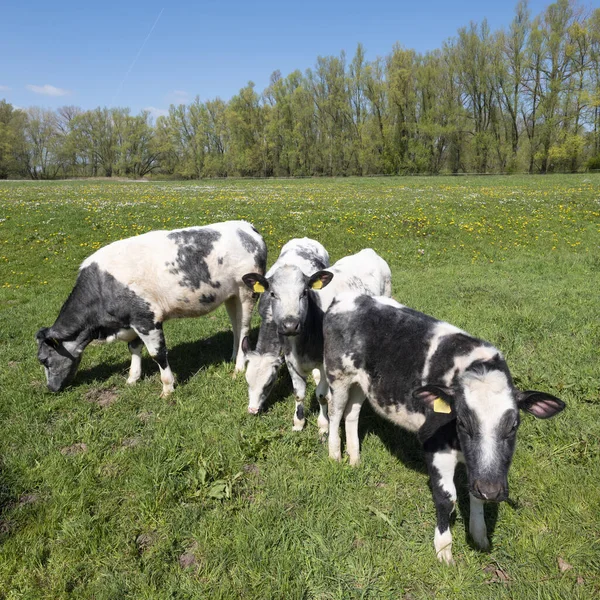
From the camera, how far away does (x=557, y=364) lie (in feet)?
20.8

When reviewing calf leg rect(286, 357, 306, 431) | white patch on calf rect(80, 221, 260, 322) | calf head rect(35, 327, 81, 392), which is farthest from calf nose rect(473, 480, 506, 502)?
calf head rect(35, 327, 81, 392)

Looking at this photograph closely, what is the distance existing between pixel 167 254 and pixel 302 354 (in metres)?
3.05

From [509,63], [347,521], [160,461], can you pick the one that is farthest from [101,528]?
[509,63]

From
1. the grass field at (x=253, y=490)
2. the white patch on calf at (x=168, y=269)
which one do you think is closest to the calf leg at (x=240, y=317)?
the white patch on calf at (x=168, y=269)

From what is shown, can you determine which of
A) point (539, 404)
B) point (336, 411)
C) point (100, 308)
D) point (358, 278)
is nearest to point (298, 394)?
point (336, 411)

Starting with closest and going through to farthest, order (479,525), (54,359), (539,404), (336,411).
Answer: (539,404) → (479,525) → (336,411) → (54,359)

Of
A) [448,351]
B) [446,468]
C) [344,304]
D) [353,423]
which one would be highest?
[344,304]

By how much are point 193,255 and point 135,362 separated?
82.0 inches

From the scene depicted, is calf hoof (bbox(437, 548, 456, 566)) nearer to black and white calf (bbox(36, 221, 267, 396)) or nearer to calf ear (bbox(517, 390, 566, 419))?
calf ear (bbox(517, 390, 566, 419))

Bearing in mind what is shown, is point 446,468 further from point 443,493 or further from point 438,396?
point 438,396

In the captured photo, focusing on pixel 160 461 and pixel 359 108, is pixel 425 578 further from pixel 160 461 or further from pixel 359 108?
pixel 359 108

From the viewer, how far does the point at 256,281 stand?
5.58m

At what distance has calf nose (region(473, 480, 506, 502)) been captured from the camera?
3.03 metres

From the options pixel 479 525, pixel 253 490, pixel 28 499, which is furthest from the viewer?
pixel 253 490
